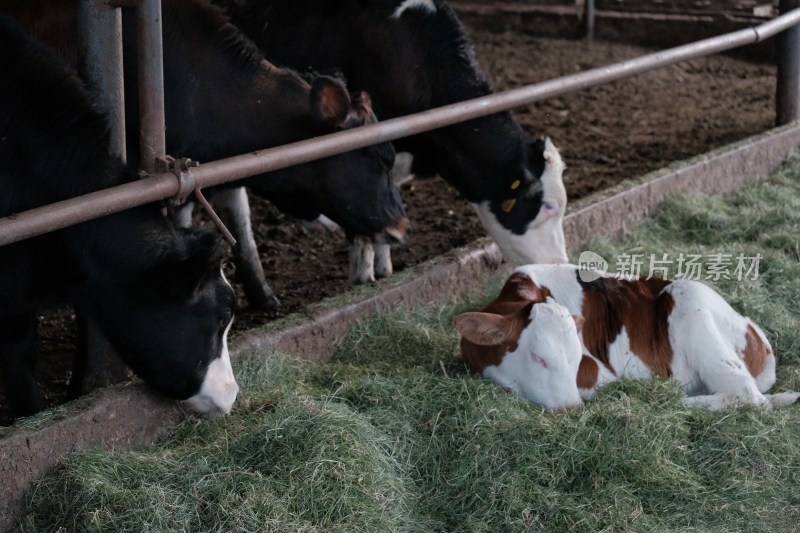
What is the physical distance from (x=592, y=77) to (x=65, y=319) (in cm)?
285

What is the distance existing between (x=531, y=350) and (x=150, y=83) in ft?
5.43

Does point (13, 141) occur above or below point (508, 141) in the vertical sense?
above

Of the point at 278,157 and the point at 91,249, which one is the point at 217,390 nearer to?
the point at 91,249

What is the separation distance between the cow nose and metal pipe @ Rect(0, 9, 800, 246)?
2.12ft

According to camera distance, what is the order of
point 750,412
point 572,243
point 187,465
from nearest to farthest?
point 187,465
point 750,412
point 572,243

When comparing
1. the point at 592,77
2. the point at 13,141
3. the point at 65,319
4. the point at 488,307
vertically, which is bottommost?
the point at 65,319

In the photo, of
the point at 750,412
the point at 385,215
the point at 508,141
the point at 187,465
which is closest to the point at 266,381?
the point at 187,465

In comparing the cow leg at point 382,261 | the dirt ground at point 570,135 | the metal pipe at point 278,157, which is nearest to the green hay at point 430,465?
the metal pipe at point 278,157

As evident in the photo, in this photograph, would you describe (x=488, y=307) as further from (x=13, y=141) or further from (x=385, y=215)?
(x=13, y=141)

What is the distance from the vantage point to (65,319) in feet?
18.1

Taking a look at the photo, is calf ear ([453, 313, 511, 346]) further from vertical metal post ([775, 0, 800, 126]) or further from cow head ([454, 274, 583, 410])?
vertical metal post ([775, 0, 800, 126])

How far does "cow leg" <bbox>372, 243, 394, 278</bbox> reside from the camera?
5930 millimetres

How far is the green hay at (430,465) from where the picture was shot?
3.29 metres

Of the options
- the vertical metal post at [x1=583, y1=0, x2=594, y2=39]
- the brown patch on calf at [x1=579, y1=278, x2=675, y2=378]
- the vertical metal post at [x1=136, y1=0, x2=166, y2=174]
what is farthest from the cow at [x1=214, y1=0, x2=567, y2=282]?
the vertical metal post at [x1=583, y1=0, x2=594, y2=39]
